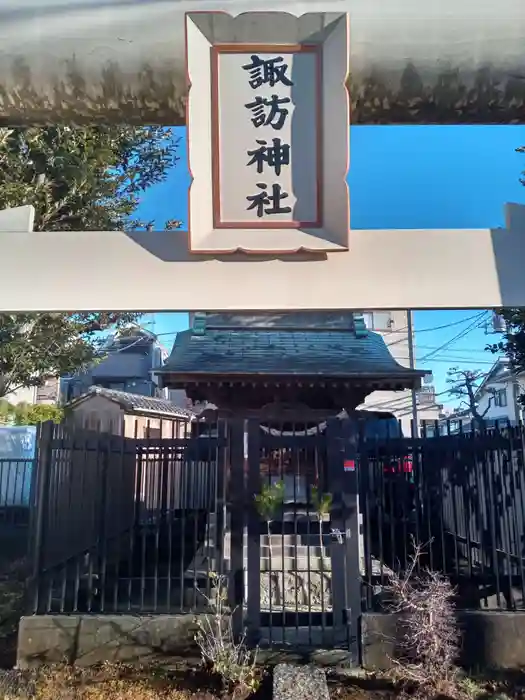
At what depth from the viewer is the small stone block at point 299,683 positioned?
4227 millimetres

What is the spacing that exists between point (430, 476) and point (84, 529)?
4144mm

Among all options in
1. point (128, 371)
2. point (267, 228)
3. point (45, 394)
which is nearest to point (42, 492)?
point (267, 228)

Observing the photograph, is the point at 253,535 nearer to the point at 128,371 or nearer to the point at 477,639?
the point at 477,639

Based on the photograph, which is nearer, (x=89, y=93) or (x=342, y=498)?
(x=89, y=93)

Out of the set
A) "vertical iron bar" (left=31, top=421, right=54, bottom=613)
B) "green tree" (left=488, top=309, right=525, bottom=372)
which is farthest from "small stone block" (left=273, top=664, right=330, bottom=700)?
"green tree" (left=488, top=309, right=525, bottom=372)

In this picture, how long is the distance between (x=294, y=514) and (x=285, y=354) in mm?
4636

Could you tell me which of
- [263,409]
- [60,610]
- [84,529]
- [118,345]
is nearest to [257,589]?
[60,610]

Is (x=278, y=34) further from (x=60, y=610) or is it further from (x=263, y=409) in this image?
(x=263, y=409)

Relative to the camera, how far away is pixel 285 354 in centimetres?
1009

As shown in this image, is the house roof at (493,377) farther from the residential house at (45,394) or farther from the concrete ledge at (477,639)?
the concrete ledge at (477,639)

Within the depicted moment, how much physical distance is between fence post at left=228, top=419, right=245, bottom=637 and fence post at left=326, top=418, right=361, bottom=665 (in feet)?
2.93

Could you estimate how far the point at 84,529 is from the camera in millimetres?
6941

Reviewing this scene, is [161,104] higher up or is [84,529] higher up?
[161,104]

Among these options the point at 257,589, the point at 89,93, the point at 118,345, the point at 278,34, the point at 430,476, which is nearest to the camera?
the point at 278,34
